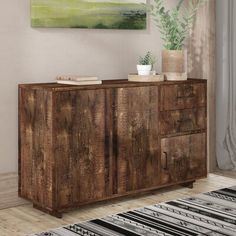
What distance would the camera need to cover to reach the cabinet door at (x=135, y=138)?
12.6ft

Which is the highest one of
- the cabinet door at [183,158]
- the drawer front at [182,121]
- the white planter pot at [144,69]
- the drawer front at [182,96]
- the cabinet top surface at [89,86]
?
the white planter pot at [144,69]

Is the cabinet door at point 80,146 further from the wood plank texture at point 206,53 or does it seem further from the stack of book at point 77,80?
the wood plank texture at point 206,53

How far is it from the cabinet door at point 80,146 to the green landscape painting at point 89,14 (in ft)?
2.02

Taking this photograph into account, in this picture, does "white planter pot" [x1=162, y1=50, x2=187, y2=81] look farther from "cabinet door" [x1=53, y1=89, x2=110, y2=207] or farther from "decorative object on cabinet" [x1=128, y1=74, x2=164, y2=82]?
"cabinet door" [x1=53, y1=89, x2=110, y2=207]

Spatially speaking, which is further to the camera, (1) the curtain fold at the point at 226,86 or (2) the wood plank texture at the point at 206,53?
(1) the curtain fold at the point at 226,86

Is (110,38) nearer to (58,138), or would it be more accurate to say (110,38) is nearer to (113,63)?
(113,63)

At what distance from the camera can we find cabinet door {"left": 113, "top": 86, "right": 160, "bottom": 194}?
3.83m

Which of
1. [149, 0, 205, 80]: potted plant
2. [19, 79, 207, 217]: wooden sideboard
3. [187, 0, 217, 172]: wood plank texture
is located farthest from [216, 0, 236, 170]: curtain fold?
[19, 79, 207, 217]: wooden sideboard

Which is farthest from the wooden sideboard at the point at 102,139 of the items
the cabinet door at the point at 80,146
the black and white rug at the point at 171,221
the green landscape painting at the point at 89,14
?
the green landscape painting at the point at 89,14

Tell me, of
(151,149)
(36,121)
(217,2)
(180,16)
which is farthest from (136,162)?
(217,2)

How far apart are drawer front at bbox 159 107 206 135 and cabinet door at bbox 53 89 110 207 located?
1.76 ft

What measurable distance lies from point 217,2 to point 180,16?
0.42 m

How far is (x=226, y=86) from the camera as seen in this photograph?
16.3 ft

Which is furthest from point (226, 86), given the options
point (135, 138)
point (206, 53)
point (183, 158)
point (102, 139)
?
point (102, 139)
